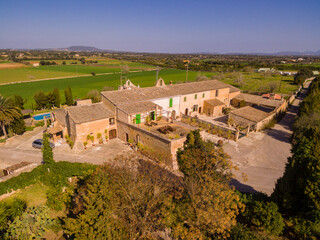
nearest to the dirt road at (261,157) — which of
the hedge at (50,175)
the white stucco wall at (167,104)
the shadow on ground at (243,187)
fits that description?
the shadow on ground at (243,187)

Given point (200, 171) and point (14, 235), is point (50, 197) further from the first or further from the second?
point (200, 171)

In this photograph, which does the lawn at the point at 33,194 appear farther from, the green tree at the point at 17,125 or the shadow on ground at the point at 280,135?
the shadow on ground at the point at 280,135

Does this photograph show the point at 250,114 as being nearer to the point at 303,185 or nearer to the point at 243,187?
the point at 243,187

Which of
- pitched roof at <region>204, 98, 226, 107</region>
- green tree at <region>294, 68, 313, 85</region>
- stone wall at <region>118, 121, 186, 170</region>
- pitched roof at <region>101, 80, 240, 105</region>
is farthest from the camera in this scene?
green tree at <region>294, 68, 313, 85</region>

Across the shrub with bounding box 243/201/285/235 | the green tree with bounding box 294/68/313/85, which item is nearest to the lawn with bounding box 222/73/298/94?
the green tree with bounding box 294/68/313/85

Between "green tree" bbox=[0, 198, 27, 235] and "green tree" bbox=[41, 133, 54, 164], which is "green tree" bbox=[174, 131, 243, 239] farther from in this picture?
"green tree" bbox=[41, 133, 54, 164]

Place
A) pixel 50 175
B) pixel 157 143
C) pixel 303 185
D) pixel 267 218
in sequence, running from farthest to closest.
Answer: pixel 157 143 < pixel 50 175 < pixel 303 185 < pixel 267 218

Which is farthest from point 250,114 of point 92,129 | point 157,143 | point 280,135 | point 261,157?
point 92,129
